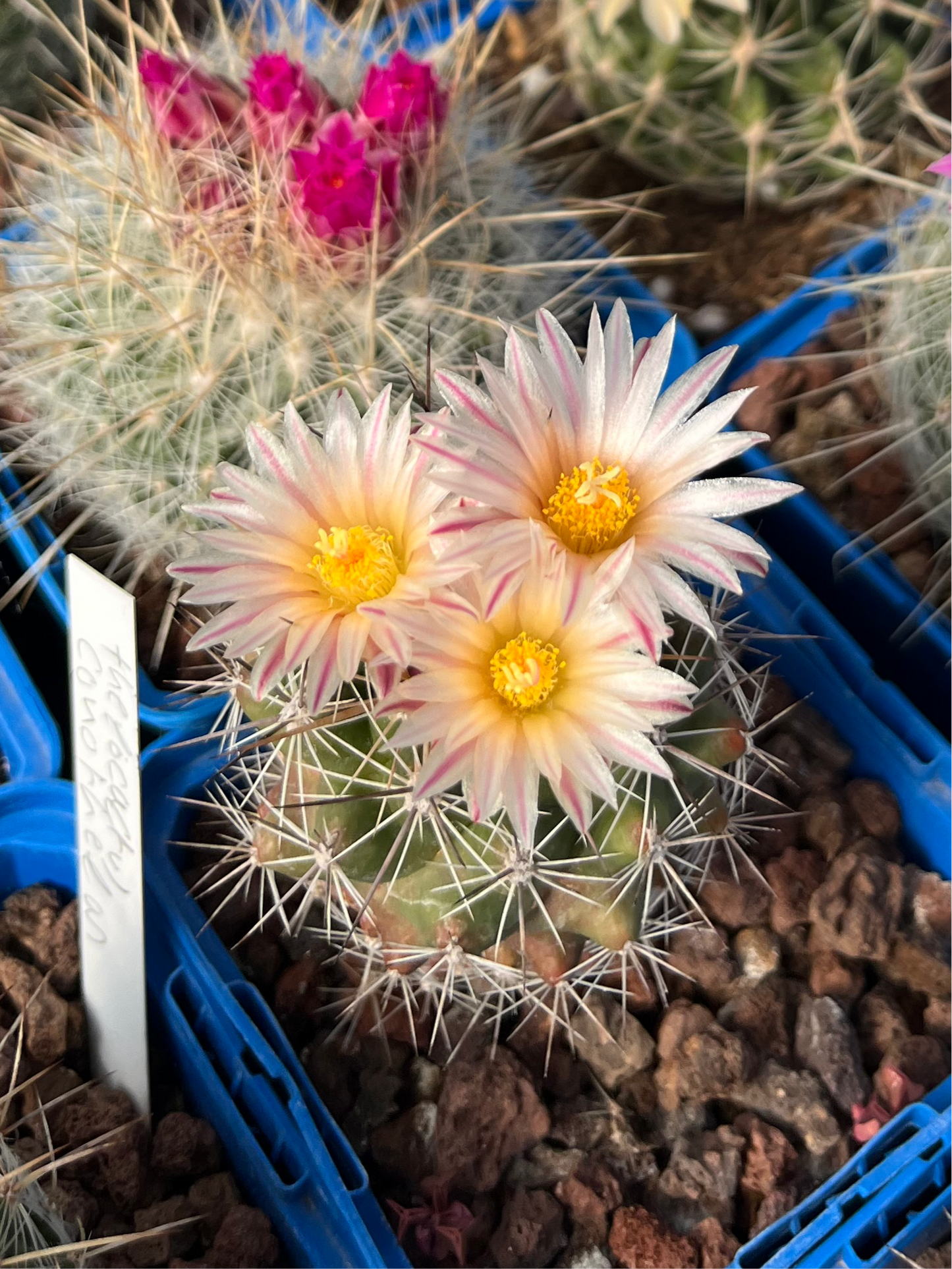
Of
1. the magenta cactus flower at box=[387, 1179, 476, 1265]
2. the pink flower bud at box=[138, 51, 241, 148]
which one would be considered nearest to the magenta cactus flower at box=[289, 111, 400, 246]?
the pink flower bud at box=[138, 51, 241, 148]

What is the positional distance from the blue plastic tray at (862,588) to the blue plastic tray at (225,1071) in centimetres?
78

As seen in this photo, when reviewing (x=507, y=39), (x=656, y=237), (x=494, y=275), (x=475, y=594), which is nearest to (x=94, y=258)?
(x=494, y=275)

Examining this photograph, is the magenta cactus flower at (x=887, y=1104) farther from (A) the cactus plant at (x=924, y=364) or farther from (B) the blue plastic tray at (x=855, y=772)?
(A) the cactus plant at (x=924, y=364)

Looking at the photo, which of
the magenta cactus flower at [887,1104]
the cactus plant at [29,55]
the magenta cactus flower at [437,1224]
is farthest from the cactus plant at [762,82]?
the magenta cactus flower at [437,1224]

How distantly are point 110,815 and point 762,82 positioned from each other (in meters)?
1.23

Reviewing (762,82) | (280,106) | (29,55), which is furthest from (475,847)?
(29,55)

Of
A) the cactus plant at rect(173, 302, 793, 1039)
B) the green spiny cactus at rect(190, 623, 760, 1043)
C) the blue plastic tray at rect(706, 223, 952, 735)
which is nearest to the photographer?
the cactus plant at rect(173, 302, 793, 1039)

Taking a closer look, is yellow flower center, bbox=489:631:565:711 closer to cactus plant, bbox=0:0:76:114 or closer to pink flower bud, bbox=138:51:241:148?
pink flower bud, bbox=138:51:241:148

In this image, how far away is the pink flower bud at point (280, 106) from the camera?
105 centimetres

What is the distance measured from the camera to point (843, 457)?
138 centimetres

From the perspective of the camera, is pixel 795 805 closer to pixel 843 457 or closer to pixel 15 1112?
pixel 843 457

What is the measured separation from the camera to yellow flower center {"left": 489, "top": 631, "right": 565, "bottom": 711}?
0.66 m

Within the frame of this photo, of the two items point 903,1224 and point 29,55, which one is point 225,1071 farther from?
point 29,55

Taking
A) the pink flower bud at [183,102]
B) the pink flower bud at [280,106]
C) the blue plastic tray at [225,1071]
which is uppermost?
the pink flower bud at [183,102]
